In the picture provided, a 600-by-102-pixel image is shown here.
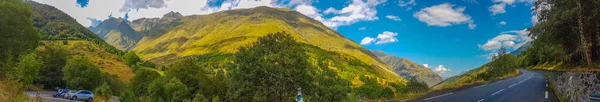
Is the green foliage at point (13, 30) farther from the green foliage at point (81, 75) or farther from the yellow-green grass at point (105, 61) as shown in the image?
the yellow-green grass at point (105, 61)

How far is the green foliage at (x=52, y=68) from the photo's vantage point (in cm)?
8076

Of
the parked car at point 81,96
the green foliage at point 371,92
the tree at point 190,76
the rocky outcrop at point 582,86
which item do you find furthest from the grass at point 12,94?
the parked car at point 81,96

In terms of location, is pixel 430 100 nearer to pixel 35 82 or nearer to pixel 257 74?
pixel 257 74

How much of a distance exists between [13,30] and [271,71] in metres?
29.0

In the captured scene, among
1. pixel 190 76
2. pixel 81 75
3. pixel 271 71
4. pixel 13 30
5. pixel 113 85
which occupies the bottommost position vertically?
pixel 113 85

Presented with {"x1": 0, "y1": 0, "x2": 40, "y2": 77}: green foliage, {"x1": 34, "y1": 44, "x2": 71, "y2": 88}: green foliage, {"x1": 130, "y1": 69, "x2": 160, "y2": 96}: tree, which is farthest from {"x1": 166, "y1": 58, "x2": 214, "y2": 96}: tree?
{"x1": 34, "y1": 44, "x2": 71, "y2": 88}: green foliage

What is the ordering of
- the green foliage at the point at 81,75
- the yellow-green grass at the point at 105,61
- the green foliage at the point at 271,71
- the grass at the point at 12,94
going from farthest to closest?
the yellow-green grass at the point at 105,61
the green foliage at the point at 81,75
the green foliage at the point at 271,71
the grass at the point at 12,94

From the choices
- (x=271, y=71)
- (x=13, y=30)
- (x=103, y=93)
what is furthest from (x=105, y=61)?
(x=271, y=71)

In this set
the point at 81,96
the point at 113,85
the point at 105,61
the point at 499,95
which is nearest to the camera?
the point at 499,95

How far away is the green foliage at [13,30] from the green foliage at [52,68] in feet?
175

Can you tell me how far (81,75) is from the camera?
86875 millimetres

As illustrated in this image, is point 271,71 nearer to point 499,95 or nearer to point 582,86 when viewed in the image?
point 582,86

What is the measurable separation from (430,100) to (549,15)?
1858 cm

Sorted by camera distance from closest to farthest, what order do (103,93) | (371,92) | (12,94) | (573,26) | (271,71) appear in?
(12,94)
(271,71)
(573,26)
(103,93)
(371,92)
